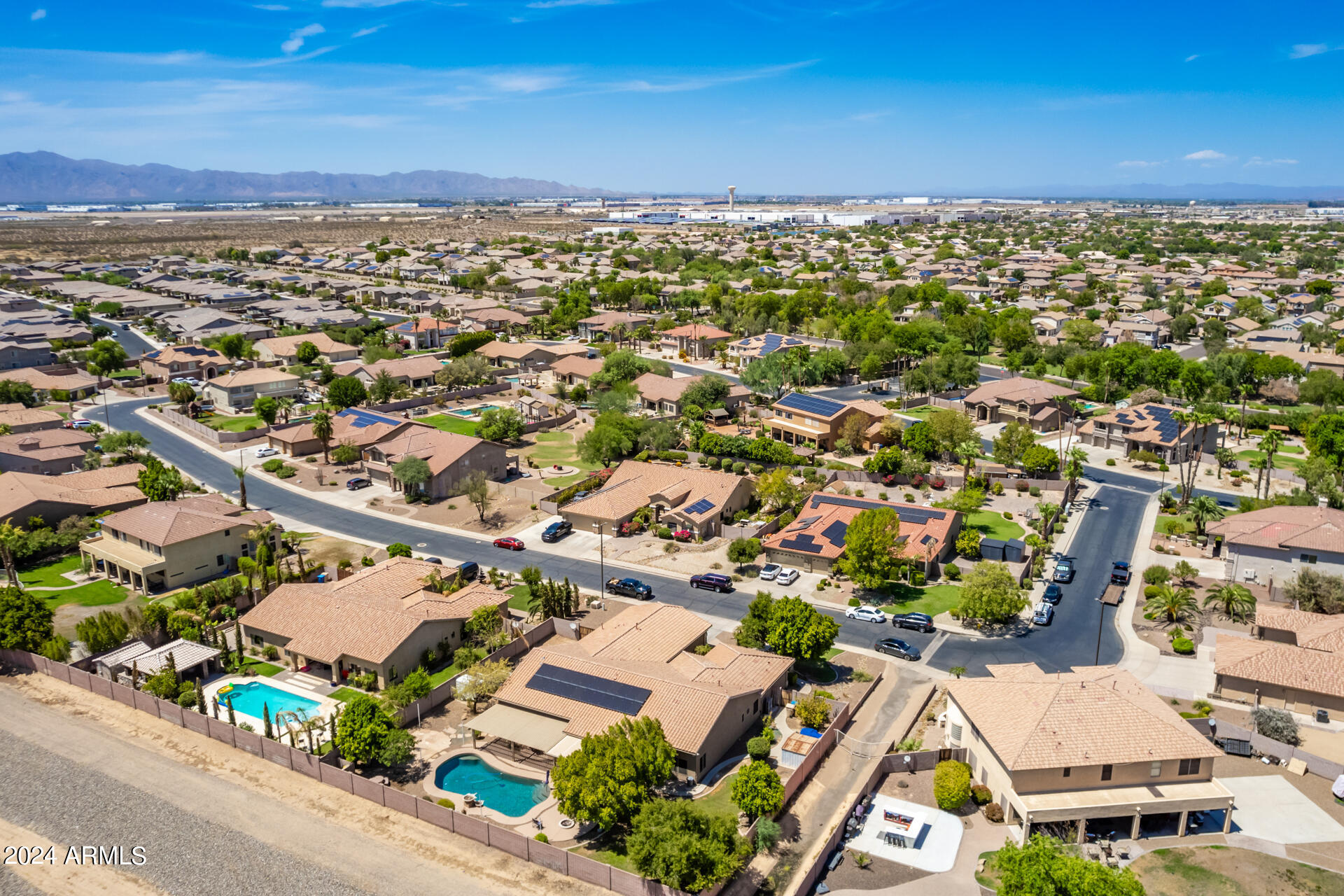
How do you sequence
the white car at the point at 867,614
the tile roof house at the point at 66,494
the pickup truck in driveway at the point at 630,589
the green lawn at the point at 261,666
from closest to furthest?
the green lawn at the point at 261,666 → the white car at the point at 867,614 → the pickup truck in driveway at the point at 630,589 → the tile roof house at the point at 66,494

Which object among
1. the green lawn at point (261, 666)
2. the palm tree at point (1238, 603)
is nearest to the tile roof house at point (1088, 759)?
the palm tree at point (1238, 603)

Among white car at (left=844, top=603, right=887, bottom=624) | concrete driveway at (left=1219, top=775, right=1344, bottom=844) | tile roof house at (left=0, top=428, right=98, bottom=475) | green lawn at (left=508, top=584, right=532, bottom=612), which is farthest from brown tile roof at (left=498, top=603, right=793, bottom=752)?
tile roof house at (left=0, top=428, right=98, bottom=475)

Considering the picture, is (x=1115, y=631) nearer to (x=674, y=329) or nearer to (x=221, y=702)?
(x=221, y=702)

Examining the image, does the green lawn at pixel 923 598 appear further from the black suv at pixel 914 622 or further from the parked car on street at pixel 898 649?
the parked car on street at pixel 898 649

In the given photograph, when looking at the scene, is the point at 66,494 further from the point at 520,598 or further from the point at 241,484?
the point at 520,598

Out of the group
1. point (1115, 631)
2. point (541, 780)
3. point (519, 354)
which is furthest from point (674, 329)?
point (541, 780)

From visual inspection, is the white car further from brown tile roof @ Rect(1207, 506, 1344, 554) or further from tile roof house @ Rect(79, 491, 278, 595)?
tile roof house @ Rect(79, 491, 278, 595)

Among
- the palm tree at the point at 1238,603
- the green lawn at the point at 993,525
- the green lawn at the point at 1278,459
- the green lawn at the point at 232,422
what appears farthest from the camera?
the green lawn at the point at 232,422

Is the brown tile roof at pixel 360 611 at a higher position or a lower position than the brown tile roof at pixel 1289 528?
lower
